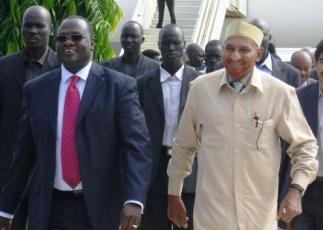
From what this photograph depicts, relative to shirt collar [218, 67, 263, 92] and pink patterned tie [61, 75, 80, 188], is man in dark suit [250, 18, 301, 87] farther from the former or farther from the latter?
pink patterned tie [61, 75, 80, 188]

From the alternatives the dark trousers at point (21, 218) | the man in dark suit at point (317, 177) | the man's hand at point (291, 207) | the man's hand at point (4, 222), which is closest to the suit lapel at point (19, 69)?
the dark trousers at point (21, 218)

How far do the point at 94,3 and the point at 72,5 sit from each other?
518 mm

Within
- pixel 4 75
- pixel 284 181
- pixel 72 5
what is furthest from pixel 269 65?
pixel 72 5

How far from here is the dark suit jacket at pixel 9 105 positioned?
649 cm

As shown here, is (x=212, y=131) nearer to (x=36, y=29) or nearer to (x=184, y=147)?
(x=184, y=147)

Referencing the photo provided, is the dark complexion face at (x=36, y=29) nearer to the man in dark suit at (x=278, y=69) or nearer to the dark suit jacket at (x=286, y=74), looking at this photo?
the man in dark suit at (x=278, y=69)

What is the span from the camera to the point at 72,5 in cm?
1035

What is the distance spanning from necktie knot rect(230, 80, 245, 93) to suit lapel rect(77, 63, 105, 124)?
80 cm

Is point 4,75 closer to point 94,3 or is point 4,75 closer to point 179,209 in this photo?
point 179,209

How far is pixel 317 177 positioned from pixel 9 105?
2428mm

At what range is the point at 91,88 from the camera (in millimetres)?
5086

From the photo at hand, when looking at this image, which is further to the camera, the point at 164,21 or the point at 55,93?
the point at 164,21

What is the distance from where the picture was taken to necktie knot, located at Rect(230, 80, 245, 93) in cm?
498

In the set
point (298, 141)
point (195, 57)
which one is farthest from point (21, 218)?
point (195, 57)
